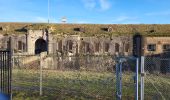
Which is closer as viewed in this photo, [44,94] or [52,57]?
[44,94]

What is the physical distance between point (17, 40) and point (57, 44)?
499cm

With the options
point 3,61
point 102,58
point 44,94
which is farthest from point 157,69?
point 3,61

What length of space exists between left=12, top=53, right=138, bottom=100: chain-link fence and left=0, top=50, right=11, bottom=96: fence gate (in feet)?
9.58

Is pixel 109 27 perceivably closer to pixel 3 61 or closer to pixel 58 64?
pixel 58 64

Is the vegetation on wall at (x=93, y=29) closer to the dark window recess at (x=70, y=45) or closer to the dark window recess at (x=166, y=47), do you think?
the dark window recess at (x=70, y=45)

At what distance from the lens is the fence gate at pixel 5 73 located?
38.1 ft

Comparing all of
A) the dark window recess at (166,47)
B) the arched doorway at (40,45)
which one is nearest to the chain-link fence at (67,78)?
the dark window recess at (166,47)

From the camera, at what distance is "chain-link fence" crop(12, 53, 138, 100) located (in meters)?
15.9

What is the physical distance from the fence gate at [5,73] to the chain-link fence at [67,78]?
2.92 meters

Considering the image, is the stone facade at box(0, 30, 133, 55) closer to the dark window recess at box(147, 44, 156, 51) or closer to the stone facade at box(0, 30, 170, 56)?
the stone facade at box(0, 30, 170, 56)

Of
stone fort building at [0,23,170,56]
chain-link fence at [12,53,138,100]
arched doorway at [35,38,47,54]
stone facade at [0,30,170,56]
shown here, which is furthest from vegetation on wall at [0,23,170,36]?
chain-link fence at [12,53,138,100]

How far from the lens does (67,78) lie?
24234mm

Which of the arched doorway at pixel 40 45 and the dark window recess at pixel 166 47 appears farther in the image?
the arched doorway at pixel 40 45

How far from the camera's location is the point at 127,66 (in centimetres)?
3788
